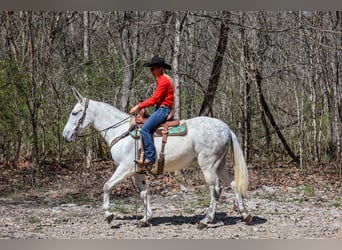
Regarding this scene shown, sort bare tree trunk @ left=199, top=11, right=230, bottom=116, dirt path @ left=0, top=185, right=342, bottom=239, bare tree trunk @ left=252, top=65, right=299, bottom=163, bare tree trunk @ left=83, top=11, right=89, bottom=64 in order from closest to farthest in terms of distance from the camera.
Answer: dirt path @ left=0, top=185, right=342, bottom=239
bare tree trunk @ left=83, top=11, right=89, bottom=64
bare tree trunk @ left=199, top=11, right=230, bottom=116
bare tree trunk @ left=252, top=65, right=299, bottom=163

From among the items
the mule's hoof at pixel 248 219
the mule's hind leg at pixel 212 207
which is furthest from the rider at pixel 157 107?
the mule's hoof at pixel 248 219

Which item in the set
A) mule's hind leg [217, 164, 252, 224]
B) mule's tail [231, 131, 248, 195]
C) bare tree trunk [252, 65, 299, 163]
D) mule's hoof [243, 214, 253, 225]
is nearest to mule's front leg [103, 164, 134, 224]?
mule's hind leg [217, 164, 252, 224]

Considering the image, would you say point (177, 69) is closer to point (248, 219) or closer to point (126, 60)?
point (126, 60)

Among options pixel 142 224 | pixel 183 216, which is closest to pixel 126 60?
pixel 183 216

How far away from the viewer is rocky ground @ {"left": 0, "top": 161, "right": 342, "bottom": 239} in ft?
16.9

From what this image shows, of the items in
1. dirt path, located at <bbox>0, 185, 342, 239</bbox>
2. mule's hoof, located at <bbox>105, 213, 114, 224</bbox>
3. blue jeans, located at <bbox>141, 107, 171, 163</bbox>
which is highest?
blue jeans, located at <bbox>141, 107, 171, 163</bbox>

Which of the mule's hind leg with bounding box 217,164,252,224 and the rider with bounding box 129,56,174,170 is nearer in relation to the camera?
the rider with bounding box 129,56,174,170

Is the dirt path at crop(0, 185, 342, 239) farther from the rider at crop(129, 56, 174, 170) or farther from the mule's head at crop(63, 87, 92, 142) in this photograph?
the mule's head at crop(63, 87, 92, 142)

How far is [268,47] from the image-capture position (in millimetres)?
8539

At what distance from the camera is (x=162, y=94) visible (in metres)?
5.25

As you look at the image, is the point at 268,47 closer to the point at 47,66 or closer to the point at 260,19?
the point at 260,19

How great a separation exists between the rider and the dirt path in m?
0.78

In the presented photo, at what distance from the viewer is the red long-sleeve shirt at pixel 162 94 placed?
522 centimetres

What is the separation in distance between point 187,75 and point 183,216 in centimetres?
240
